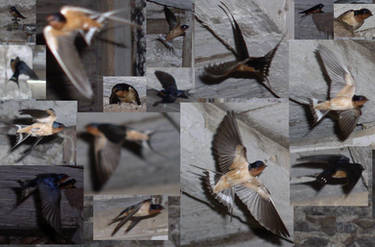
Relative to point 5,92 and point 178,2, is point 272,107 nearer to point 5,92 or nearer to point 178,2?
point 178,2

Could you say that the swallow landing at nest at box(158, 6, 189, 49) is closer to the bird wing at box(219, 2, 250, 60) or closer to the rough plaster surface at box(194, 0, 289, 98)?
the rough plaster surface at box(194, 0, 289, 98)

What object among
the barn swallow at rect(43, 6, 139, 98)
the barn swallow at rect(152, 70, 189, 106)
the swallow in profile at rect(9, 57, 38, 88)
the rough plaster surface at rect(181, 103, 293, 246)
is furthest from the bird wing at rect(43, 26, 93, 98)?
the rough plaster surface at rect(181, 103, 293, 246)

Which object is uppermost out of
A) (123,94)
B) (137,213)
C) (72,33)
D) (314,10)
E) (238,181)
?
(314,10)

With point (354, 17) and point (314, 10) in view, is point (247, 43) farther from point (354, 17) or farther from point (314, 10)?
point (354, 17)

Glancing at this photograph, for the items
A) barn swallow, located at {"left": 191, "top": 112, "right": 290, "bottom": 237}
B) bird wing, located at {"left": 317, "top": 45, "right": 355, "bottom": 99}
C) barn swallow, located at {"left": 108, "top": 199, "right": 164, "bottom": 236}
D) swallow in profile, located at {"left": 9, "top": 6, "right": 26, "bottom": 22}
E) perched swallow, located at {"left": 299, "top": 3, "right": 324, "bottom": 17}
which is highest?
perched swallow, located at {"left": 299, "top": 3, "right": 324, "bottom": 17}

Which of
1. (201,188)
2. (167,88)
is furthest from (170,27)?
(201,188)

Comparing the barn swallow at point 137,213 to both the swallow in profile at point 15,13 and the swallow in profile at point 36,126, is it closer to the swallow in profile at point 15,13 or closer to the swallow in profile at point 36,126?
the swallow in profile at point 36,126
